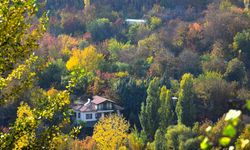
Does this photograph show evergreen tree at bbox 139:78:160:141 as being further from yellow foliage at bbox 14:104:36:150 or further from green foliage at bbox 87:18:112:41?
yellow foliage at bbox 14:104:36:150

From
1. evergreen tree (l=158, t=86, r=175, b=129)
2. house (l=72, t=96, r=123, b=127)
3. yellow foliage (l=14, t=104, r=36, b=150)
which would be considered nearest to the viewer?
yellow foliage (l=14, t=104, r=36, b=150)

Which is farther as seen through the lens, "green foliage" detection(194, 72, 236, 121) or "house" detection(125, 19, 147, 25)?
"house" detection(125, 19, 147, 25)

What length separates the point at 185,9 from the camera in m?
42.8

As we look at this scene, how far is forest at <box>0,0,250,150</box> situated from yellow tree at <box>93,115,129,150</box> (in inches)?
1.4

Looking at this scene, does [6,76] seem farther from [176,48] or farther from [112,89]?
[176,48]

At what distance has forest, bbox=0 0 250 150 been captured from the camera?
2120 centimetres

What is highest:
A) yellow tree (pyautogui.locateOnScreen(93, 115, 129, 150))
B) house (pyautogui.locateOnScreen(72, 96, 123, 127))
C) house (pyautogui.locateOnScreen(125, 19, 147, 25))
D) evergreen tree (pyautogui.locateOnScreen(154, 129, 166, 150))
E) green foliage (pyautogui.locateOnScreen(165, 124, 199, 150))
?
green foliage (pyautogui.locateOnScreen(165, 124, 199, 150))

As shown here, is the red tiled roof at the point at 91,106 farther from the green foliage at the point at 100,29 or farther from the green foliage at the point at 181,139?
the green foliage at the point at 100,29

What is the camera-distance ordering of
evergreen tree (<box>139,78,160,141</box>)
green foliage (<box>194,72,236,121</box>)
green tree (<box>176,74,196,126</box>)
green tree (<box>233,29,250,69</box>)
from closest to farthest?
evergreen tree (<box>139,78,160,141</box>) → green tree (<box>176,74,196,126</box>) → green foliage (<box>194,72,236,121</box>) → green tree (<box>233,29,250,69</box>)

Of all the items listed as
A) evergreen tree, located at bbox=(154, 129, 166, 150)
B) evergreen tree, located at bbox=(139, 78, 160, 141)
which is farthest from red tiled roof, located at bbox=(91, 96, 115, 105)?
evergreen tree, located at bbox=(154, 129, 166, 150)

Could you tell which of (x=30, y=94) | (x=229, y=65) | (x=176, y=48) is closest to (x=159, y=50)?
(x=176, y=48)

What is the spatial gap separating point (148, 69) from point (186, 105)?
752cm

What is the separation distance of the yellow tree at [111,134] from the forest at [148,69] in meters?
0.04

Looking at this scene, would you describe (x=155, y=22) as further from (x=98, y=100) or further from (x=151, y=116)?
(x=151, y=116)
